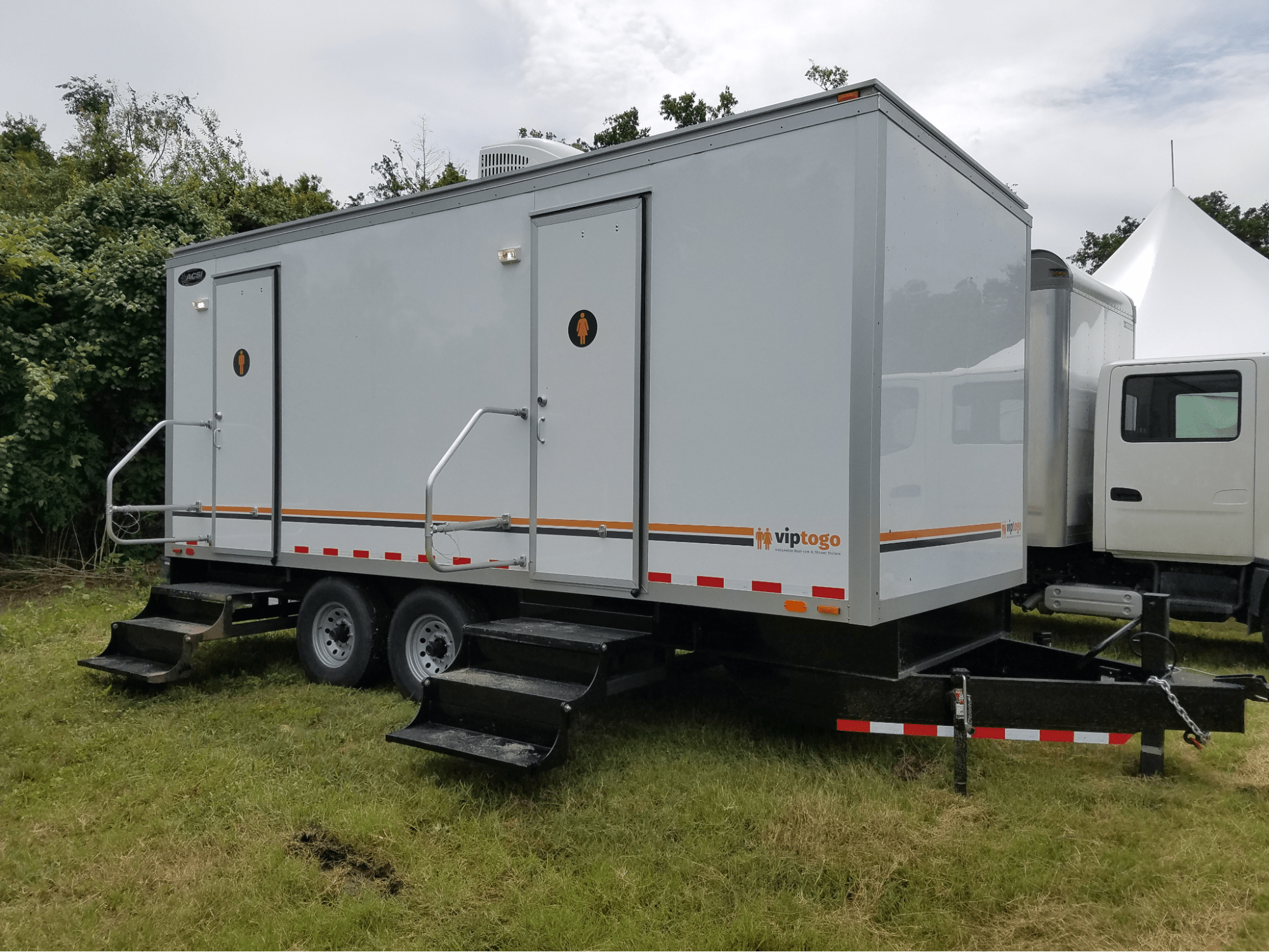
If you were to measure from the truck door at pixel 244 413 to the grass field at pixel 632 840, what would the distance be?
1.75 meters

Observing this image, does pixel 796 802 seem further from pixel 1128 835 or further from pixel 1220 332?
pixel 1220 332

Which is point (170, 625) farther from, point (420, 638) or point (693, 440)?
point (693, 440)

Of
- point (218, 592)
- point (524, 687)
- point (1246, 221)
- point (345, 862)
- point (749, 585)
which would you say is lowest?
point (345, 862)

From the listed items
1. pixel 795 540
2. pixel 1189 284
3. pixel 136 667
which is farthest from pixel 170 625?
pixel 1189 284

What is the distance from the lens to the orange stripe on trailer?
4176 mm

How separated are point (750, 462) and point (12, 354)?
376 inches

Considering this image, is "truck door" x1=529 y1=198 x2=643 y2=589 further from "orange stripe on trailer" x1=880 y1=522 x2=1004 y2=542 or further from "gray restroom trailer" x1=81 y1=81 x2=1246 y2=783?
"orange stripe on trailer" x1=880 y1=522 x2=1004 y2=542

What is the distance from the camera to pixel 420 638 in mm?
6102

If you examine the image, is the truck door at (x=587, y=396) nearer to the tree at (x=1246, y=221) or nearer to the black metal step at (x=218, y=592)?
the black metal step at (x=218, y=592)

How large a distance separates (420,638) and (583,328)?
241 centimetres

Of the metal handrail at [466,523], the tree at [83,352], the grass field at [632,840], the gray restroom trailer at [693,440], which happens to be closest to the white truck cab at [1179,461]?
the grass field at [632,840]

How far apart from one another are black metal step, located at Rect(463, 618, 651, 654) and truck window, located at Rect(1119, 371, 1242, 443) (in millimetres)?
4631

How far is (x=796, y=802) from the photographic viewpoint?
4.13 metres

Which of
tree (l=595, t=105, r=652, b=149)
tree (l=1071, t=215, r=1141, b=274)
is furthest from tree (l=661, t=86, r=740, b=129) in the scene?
tree (l=1071, t=215, r=1141, b=274)
